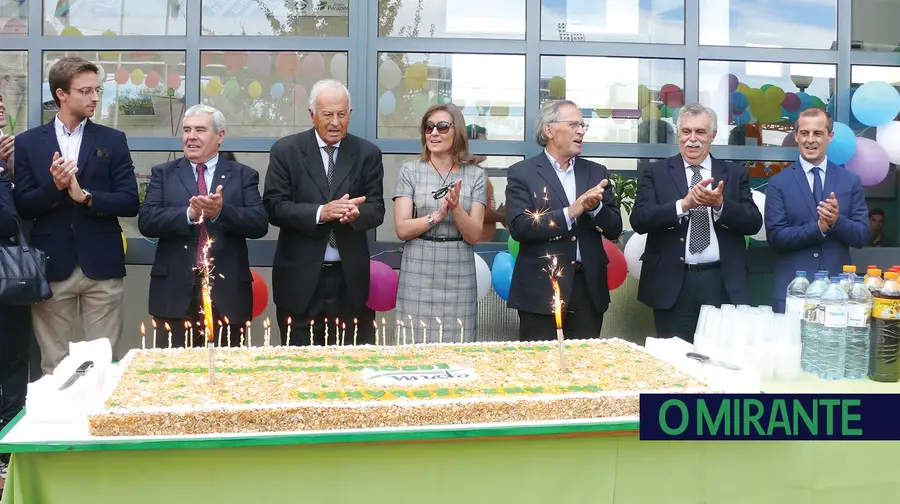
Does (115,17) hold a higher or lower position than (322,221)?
higher

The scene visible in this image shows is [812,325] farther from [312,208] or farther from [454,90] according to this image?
[454,90]

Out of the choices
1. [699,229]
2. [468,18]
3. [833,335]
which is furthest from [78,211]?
[833,335]

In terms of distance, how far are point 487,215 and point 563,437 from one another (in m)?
2.40

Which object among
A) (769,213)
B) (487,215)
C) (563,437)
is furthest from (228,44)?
(563,437)

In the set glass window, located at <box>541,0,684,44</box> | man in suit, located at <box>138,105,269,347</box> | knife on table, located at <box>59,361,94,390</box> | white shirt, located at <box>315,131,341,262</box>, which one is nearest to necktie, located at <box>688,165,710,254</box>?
glass window, located at <box>541,0,684,44</box>

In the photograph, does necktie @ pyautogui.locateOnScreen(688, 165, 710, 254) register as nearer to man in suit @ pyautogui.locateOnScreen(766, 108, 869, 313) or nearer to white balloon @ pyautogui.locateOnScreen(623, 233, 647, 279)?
man in suit @ pyautogui.locateOnScreen(766, 108, 869, 313)

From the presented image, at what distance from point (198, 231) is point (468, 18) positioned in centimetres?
206

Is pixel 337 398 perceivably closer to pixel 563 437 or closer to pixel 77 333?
pixel 563 437

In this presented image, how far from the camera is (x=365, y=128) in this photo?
Result: 464 centimetres

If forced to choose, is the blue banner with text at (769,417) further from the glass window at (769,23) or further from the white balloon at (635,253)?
the glass window at (769,23)

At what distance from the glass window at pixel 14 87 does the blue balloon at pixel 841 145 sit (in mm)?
4454

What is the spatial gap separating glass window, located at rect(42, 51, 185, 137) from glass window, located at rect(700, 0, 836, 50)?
3.09 m

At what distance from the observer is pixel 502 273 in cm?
412

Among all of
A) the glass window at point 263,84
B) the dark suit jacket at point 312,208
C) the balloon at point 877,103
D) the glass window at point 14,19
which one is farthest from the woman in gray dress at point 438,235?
the glass window at point 14,19
